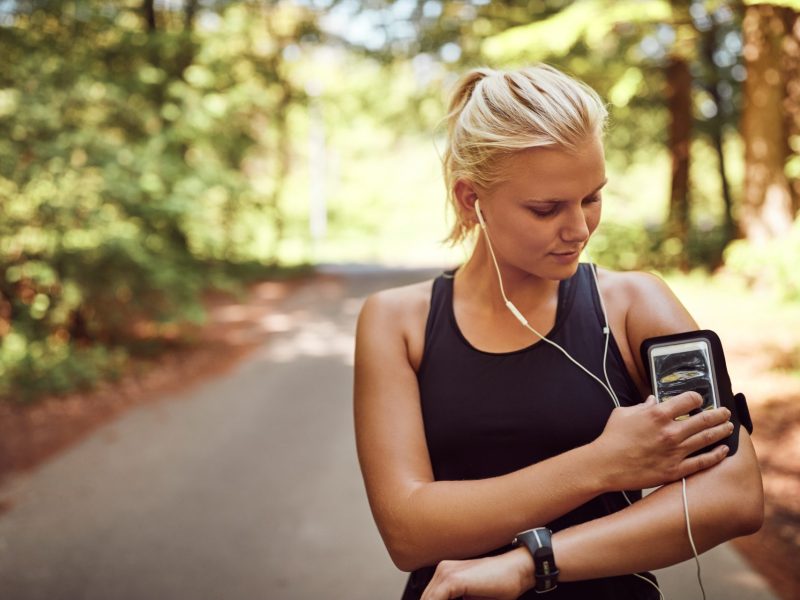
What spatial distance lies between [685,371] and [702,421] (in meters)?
0.10

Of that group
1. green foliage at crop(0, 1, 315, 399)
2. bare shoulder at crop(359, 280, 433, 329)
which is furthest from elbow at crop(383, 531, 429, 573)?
green foliage at crop(0, 1, 315, 399)

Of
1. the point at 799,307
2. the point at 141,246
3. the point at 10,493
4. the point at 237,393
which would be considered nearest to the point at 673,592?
the point at 799,307

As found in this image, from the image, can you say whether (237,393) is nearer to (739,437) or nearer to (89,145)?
(89,145)

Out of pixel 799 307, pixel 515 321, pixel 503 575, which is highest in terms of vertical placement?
pixel 515 321

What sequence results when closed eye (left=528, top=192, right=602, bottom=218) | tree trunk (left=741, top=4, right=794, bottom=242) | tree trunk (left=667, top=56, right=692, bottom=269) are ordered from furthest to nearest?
tree trunk (left=667, top=56, right=692, bottom=269), tree trunk (left=741, top=4, right=794, bottom=242), closed eye (left=528, top=192, right=602, bottom=218)

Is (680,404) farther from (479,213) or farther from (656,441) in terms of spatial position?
(479,213)

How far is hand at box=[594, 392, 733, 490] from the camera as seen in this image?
1.36m

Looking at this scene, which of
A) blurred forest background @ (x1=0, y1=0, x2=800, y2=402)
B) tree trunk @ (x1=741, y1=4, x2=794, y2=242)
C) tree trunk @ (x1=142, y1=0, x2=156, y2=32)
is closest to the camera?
blurred forest background @ (x1=0, y1=0, x2=800, y2=402)

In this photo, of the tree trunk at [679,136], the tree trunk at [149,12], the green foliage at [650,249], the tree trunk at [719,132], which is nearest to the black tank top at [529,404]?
the green foliage at [650,249]

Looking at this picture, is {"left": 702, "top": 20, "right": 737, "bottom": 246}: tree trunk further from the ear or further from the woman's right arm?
the woman's right arm

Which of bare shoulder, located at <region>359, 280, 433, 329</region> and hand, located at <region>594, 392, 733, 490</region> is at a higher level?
bare shoulder, located at <region>359, 280, 433, 329</region>

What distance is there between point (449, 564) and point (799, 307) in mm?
5556

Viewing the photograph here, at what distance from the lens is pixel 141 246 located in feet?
30.3

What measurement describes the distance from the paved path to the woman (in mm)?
2606
